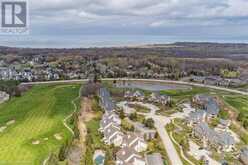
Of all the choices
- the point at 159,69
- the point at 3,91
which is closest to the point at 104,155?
the point at 3,91

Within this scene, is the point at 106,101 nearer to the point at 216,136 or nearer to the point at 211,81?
the point at 216,136

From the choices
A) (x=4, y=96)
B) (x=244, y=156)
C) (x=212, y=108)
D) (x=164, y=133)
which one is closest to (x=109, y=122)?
(x=164, y=133)

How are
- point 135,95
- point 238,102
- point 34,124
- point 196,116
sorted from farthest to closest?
point 135,95, point 238,102, point 196,116, point 34,124

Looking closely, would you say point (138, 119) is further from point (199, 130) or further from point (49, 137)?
point (49, 137)

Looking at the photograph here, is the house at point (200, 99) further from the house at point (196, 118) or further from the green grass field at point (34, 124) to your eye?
the green grass field at point (34, 124)

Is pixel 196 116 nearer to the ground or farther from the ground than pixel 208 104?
nearer to the ground

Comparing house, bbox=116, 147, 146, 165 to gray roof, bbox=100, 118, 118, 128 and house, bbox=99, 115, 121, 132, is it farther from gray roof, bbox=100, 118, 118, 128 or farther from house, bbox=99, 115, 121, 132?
gray roof, bbox=100, 118, 118, 128

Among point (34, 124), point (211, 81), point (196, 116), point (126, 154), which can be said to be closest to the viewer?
point (126, 154)

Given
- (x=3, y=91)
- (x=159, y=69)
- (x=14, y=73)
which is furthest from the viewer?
(x=159, y=69)
